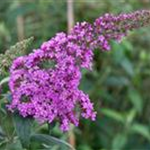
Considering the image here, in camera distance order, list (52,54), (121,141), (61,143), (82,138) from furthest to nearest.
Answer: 1. (82,138)
2. (121,141)
3. (61,143)
4. (52,54)

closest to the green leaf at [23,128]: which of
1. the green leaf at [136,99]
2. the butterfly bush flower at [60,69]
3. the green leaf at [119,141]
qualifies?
the butterfly bush flower at [60,69]

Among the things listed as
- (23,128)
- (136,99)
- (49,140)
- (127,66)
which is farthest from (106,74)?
(23,128)

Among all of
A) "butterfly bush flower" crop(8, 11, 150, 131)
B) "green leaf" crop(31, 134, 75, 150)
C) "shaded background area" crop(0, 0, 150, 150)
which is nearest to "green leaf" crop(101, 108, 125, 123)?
"shaded background area" crop(0, 0, 150, 150)

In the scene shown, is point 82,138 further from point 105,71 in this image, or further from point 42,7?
point 42,7

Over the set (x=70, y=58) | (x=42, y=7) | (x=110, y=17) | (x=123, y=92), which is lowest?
(x=70, y=58)

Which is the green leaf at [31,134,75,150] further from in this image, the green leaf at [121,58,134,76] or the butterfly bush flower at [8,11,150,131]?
the green leaf at [121,58,134,76]

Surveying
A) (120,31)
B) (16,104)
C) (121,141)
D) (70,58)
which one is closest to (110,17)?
(120,31)

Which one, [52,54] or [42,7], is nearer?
[52,54]
